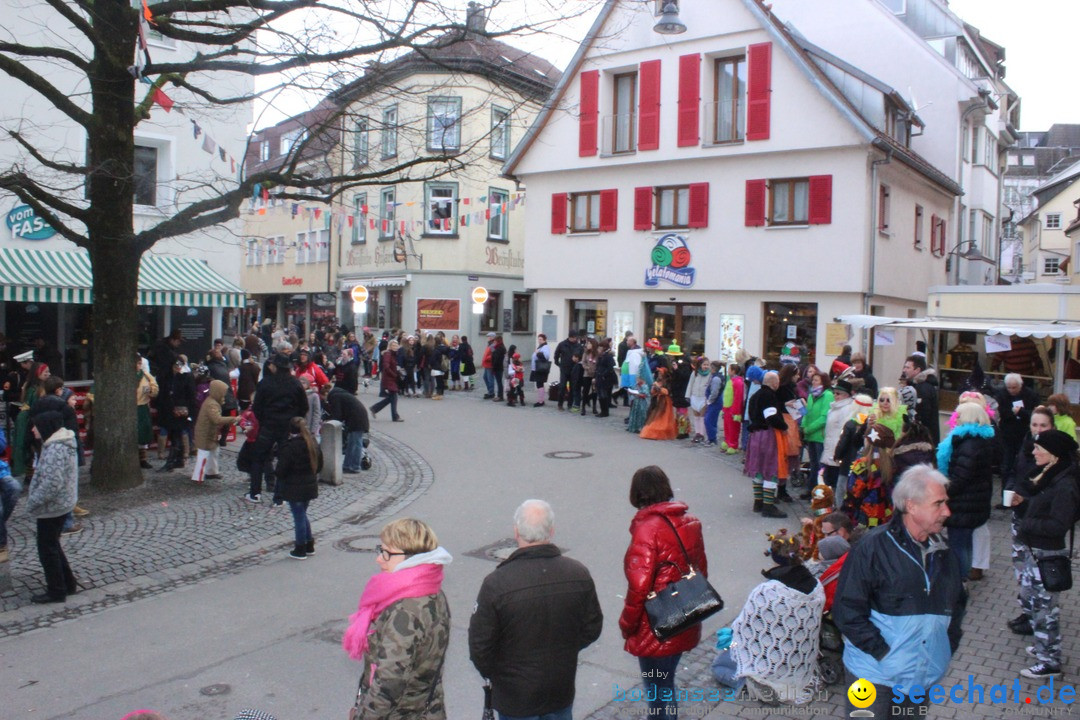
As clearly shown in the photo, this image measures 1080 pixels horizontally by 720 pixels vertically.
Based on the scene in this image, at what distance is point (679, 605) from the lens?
4.34 metres

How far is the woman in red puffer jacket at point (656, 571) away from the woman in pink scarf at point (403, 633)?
3.96 feet

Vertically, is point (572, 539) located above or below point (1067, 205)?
below

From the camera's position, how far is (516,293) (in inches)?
1438

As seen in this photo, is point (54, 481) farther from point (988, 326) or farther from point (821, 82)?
point (821, 82)

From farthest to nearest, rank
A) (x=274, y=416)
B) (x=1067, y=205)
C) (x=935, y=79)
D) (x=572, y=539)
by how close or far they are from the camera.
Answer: (x=1067, y=205), (x=935, y=79), (x=274, y=416), (x=572, y=539)

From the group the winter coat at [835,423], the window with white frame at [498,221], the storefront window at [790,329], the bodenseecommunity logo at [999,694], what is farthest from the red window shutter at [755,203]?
the bodenseecommunity logo at [999,694]

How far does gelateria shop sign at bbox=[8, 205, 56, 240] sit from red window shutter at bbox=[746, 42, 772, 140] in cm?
1640

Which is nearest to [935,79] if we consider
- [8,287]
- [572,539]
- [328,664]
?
[572,539]

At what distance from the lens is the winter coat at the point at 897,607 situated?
11.9 ft

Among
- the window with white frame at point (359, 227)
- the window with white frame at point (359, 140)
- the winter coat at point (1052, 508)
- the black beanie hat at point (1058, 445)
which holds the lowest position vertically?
the winter coat at point (1052, 508)

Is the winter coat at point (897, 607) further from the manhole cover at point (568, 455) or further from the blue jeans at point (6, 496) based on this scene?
the manhole cover at point (568, 455)

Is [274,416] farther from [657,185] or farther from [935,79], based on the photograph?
[935,79]

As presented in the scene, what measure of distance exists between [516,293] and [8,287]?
940 inches

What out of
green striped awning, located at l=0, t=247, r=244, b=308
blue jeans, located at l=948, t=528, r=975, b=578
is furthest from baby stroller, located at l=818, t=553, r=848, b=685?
green striped awning, located at l=0, t=247, r=244, b=308
